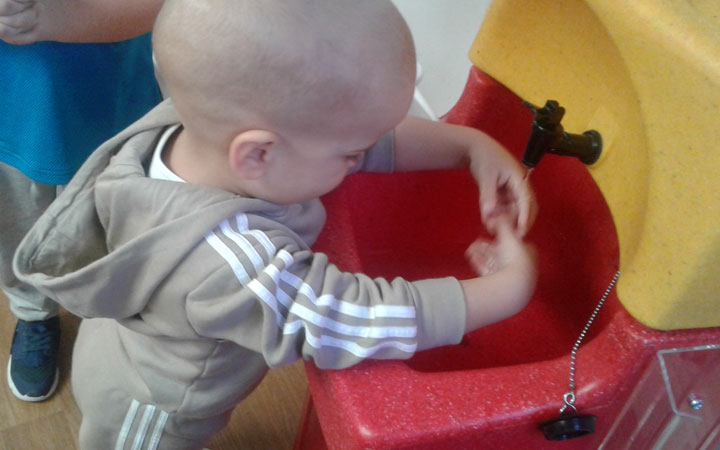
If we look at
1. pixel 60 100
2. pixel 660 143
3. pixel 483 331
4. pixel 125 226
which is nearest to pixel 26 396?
pixel 60 100

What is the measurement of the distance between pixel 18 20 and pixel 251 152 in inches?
14.5

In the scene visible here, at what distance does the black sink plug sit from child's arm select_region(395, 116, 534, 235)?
75 millimetres

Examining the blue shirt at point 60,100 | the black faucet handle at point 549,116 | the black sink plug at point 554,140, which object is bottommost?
the blue shirt at point 60,100

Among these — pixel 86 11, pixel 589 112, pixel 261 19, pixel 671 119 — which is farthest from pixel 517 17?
pixel 86 11

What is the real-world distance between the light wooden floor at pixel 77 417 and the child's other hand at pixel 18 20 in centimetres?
63

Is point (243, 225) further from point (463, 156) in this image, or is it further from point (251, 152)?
point (463, 156)

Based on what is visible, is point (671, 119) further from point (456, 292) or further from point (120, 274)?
point (120, 274)

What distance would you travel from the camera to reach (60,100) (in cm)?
76

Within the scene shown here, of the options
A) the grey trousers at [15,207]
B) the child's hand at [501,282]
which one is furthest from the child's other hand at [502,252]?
the grey trousers at [15,207]

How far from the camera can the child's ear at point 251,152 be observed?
1.54ft

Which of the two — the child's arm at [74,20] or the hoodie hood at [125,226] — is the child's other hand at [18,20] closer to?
the child's arm at [74,20]

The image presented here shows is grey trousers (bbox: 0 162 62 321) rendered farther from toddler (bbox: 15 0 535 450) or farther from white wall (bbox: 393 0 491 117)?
white wall (bbox: 393 0 491 117)

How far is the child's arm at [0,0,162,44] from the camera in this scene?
0.66 m

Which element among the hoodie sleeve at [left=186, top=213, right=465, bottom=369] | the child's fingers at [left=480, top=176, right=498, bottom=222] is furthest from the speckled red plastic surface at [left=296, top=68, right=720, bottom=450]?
the child's fingers at [left=480, top=176, right=498, bottom=222]
